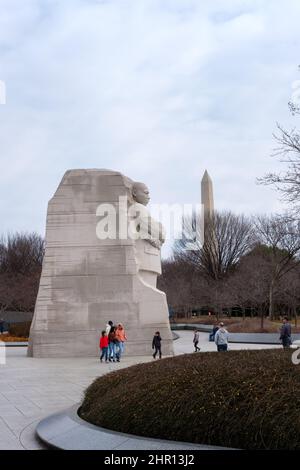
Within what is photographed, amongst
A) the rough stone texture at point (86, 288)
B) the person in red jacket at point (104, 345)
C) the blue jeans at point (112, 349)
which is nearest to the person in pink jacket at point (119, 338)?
the blue jeans at point (112, 349)

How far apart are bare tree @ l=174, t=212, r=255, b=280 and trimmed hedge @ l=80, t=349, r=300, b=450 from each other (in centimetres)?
5286

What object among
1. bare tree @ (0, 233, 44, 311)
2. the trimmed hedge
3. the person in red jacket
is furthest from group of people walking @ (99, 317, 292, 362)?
bare tree @ (0, 233, 44, 311)

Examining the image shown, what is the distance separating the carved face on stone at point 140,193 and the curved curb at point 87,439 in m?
16.8

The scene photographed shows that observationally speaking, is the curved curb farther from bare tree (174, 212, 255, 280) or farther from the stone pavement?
bare tree (174, 212, 255, 280)

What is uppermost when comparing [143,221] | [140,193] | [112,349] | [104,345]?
[140,193]

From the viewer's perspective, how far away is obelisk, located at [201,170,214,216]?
66756mm

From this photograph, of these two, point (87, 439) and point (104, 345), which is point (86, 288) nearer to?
point (104, 345)

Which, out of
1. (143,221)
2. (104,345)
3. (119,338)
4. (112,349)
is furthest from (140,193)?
(104,345)

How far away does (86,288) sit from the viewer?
23766 mm

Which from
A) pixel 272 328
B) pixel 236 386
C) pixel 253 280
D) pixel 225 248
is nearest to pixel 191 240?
pixel 225 248

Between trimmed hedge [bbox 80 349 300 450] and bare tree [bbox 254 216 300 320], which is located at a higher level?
bare tree [bbox 254 216 300 320]

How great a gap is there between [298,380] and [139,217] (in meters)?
17.7

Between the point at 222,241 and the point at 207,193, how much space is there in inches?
310

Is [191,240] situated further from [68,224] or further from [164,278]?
[68,224]
